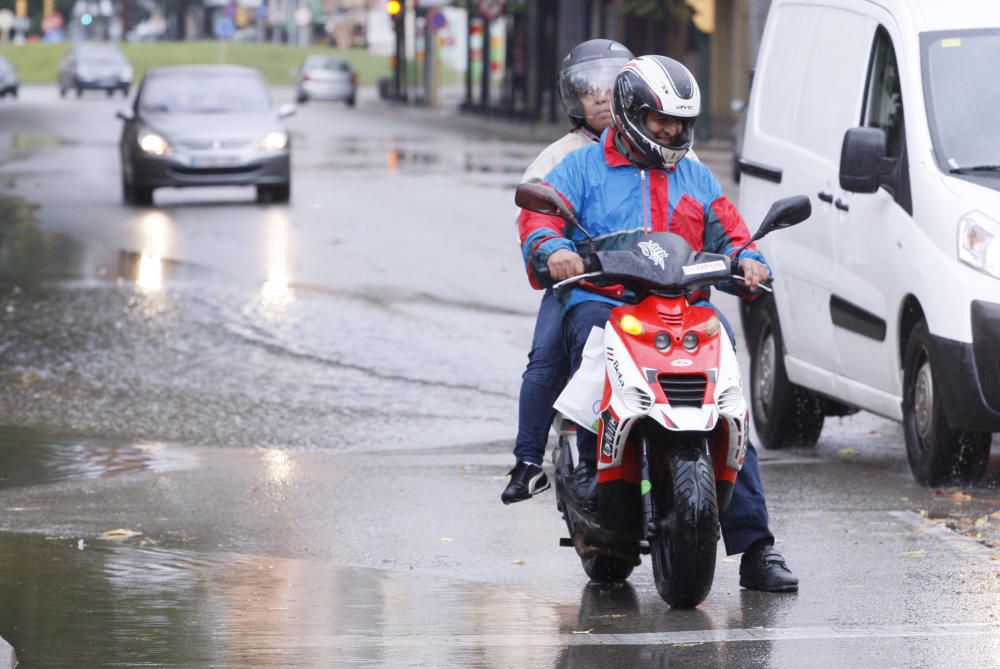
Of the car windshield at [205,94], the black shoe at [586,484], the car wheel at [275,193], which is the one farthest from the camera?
the car windshield at [205,94]

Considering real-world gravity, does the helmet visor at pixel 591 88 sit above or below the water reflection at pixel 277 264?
above

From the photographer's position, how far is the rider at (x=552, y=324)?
6.70 metres

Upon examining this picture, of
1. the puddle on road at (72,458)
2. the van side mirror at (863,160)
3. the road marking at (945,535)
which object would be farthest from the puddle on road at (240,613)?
the van side mirror at (863,160)

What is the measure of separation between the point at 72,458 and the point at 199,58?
97.2 metres

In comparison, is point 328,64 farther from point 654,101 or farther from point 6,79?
point 654,101

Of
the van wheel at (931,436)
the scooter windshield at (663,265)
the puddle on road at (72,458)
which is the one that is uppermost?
the scooter windshield at (663,265)

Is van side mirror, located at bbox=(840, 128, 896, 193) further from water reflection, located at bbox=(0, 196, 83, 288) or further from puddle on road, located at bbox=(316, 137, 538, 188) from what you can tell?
puddle on road, located at bbox=(316, 137, 538, 188)

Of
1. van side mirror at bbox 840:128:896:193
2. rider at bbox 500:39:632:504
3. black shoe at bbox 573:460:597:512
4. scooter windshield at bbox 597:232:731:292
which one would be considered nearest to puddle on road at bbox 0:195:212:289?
van side mirror at bbox 840:128:896:193

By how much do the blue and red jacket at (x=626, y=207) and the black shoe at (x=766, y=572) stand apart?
89cm

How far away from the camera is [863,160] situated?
850 cm

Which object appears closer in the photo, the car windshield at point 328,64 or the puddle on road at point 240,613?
the puddle on road at point 240,613

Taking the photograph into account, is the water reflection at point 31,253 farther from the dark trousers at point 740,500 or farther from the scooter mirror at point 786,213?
the scooter mirror at point 786,213

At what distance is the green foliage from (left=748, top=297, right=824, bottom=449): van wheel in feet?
294

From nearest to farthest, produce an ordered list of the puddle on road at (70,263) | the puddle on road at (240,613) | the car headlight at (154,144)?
1. the puddle on road at (240,613)
2. the puddle on road at (70,263)
3. the car headlight at (154,144)
